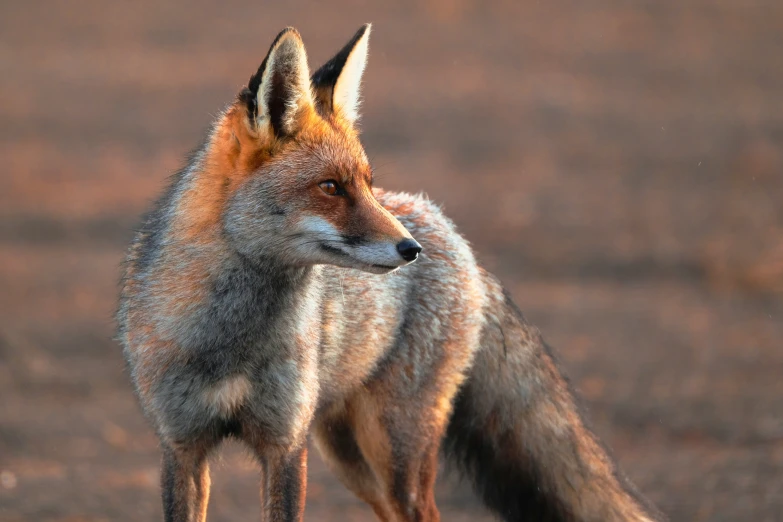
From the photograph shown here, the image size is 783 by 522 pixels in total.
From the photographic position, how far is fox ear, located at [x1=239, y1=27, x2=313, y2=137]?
566 centimetres

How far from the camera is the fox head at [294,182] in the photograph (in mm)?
5672

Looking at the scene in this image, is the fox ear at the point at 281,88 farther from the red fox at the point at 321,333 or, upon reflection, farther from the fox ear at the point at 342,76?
the fox ear at the point at 342,76

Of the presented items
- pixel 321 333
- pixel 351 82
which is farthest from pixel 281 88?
pixel 321 333

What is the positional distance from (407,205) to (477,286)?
0.64 metres

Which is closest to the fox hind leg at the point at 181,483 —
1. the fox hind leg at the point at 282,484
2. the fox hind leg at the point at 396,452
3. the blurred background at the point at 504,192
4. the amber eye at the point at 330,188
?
the blurred background at the point at 504,192

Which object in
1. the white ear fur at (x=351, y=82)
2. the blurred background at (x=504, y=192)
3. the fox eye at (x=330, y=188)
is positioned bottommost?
the blurred background at (x=504, y=192)

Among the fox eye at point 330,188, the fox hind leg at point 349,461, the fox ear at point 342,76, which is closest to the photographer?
the fox eye at point 330,188

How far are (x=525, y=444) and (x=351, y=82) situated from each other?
8.01 feet

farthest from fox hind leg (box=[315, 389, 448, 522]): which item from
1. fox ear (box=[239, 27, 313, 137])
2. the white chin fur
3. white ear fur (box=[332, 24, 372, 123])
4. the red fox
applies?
fox ear (box=[239, 27, 313, 137])

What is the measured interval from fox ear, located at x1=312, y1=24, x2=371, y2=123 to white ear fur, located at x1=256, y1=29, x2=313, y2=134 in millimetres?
243

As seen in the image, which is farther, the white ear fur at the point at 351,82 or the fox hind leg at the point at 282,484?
the white ear fur at the point at 351,82

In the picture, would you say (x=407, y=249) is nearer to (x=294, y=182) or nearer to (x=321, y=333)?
(x=294, y=182)

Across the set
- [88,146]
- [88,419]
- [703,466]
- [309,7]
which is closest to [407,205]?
[703,466]

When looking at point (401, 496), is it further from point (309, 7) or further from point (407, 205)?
point (309, 7)
